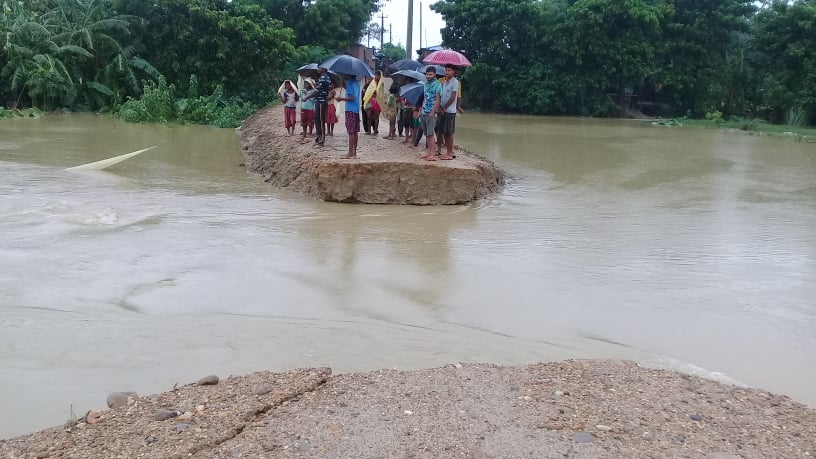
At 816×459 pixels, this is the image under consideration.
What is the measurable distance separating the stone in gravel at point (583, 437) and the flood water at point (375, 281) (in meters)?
1.38

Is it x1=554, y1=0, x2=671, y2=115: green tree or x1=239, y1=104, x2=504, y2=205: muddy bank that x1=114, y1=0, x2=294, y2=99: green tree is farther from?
x1=239, y1=104, x2=504, y2=205: muddy bank

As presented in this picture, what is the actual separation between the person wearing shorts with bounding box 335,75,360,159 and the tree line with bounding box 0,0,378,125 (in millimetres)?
13710

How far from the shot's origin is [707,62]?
32.6m

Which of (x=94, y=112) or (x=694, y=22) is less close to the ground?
(x=694, y=22)

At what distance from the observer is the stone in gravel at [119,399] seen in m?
3.68

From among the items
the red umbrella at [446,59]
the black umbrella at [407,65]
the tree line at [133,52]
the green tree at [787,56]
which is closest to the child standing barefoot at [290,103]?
the black umbrella at [407,65]

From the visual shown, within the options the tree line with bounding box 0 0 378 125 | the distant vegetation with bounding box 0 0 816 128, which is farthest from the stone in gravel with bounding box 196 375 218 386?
the tree line with bounding box 0 0 378 125

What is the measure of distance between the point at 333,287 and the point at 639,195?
21.6ft

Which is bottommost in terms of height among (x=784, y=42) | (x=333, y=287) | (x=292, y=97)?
(x=333, y=287)

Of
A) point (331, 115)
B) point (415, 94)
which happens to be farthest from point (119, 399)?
point (331, 115)

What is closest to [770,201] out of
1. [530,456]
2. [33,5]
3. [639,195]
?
[639,195]

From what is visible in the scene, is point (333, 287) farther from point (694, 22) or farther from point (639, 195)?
point (694, 22)

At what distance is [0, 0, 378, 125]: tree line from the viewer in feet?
78.7

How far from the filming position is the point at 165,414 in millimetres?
3408
